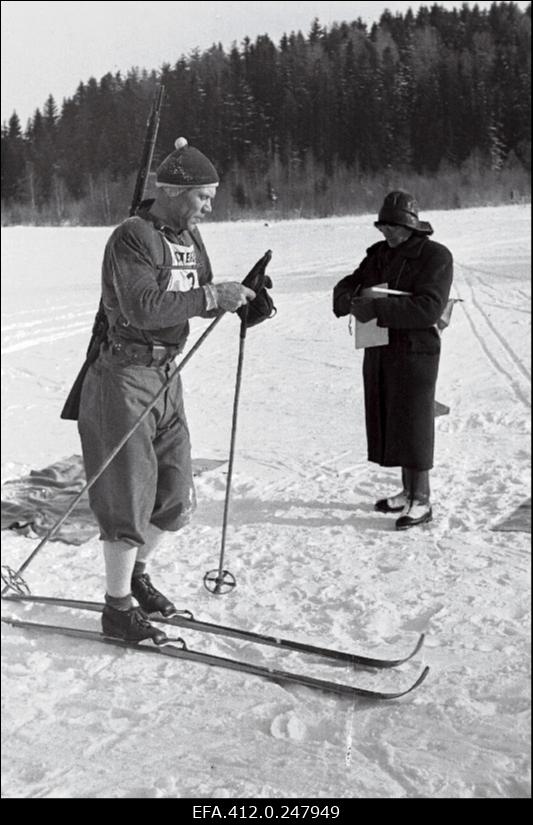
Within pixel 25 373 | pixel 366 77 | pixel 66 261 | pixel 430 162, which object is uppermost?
pixel 366 77

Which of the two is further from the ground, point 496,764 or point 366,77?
point 366,77

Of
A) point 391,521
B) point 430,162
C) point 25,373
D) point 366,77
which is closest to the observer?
point 366,77

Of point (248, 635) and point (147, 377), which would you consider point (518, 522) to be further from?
point (147, 377)

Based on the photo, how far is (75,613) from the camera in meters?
2.75

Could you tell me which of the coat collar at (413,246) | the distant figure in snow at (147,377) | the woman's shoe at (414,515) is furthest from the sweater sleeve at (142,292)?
the woman's shoe at (414,515)

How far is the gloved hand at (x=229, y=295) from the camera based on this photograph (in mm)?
2057

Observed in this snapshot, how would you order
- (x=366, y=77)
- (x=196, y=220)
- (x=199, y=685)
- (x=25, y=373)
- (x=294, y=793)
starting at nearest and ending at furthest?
(x=294, y=793) < (x=196, y=220) < (x=199, y=685) < (x=366, y=77) < (x=25, y=373)

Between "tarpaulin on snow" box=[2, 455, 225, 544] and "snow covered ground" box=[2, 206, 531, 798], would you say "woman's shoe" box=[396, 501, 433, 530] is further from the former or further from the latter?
"tarpaulin on snow" box=[2, 455, 225, 544]

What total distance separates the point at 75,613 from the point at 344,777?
1.16 metres

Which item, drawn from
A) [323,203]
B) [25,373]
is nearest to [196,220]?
[323,203]

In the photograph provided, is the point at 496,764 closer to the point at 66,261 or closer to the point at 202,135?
the point at 202,135

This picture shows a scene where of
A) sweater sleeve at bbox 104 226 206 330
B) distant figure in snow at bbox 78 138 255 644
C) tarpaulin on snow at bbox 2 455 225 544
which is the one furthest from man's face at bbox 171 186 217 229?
tarpaulin on snow at bbox 2 455 225 544

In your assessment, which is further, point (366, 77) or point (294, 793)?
point (366, 77)

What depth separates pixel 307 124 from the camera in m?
2.38
